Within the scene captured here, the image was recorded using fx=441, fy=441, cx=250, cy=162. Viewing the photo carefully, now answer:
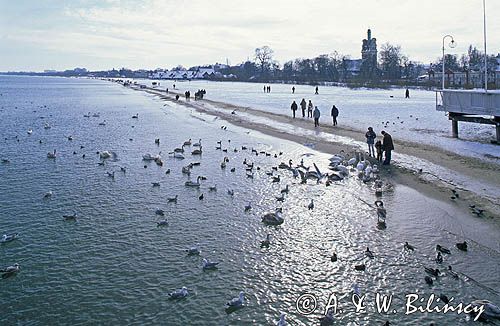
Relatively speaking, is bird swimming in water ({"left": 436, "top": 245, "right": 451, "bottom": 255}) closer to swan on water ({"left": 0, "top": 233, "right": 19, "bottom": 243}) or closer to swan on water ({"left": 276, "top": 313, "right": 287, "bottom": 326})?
swan on water ({"left": 276, "top": 313, "right": 287, "bottom": 326})

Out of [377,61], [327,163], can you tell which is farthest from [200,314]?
[377,61]

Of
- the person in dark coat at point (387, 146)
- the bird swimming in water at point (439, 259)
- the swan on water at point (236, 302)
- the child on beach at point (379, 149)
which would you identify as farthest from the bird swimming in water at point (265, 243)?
the child on beach at point (379, 149)

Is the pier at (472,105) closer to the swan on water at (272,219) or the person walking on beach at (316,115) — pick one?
the person walking on beach at (316,115)

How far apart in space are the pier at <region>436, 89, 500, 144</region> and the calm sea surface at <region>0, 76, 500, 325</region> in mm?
13578

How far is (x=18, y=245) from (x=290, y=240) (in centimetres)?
905

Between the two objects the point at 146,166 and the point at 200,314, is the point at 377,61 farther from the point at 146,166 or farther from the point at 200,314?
the point at 200,314

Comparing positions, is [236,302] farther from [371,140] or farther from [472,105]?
[472,105]

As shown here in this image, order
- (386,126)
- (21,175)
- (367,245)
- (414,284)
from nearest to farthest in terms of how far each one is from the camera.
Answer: (414,284), (367,245), (21,175), (386,126)

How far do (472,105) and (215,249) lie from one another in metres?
25.3

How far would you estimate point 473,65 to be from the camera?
134m

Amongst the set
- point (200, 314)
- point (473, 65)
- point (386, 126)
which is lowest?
point (200, 314)

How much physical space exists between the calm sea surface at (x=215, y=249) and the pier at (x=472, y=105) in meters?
13.6

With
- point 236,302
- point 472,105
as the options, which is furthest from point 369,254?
point 472,105

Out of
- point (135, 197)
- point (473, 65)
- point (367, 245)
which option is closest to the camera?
point (367, 245)
